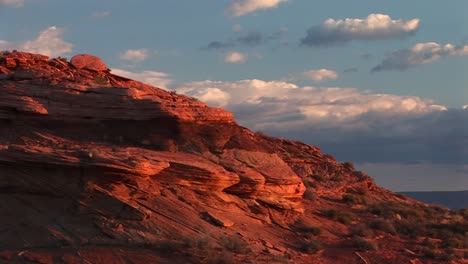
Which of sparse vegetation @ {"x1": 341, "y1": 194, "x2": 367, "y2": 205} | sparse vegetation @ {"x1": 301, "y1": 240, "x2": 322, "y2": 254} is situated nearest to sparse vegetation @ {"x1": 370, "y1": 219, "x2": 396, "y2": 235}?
sparse vegetation @ {"x1": 341, "y1": 194, "x2": 367, "y2": 205}

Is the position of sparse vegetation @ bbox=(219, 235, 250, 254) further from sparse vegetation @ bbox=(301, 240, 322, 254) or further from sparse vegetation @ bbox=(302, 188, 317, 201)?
sparse vegetation @ bbox=(302, 188, 317, 201)

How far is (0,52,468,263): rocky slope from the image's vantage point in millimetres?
19172

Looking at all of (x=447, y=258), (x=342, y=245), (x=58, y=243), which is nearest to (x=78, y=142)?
(x=58, y=243)

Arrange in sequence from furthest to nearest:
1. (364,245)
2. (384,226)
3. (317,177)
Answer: (317,177) < (384,226) < (364,245)

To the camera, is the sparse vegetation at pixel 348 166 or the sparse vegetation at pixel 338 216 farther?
the sparse vegetation at pixel 348 166

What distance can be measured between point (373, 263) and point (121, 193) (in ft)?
29.4

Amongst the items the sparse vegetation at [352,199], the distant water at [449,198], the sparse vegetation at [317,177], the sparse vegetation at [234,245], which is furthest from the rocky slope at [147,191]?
the distant water at [449,198]

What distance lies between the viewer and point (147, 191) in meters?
20.6

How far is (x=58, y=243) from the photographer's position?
18828mm

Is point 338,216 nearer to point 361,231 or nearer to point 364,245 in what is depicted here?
point 361,231

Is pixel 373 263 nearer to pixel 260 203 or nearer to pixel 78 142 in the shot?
pixel 260 203

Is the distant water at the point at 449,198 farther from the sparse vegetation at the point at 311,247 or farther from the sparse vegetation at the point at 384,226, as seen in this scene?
the sparse vegetation at the point at 311,247

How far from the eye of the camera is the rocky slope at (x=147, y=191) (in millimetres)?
19172

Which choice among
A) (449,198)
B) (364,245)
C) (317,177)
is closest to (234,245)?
(364,245)
